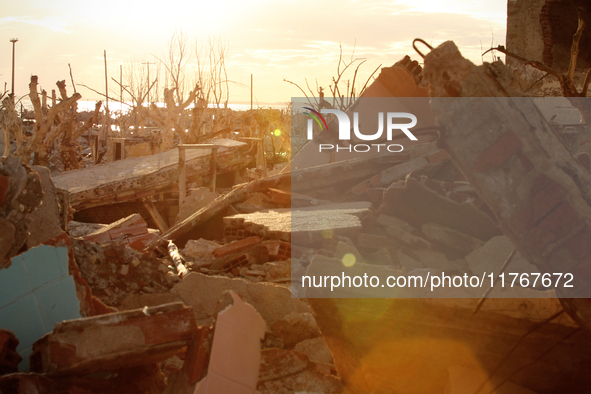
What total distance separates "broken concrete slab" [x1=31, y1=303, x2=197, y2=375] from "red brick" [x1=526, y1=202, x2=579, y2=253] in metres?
1.69

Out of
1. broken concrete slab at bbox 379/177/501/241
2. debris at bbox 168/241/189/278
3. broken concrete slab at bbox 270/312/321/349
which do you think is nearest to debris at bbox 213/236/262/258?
debris at bbox 168/241/189/278

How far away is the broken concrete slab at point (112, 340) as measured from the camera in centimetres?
202

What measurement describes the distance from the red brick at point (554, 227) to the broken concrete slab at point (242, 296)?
2.12 meters

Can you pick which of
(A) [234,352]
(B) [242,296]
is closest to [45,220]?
(B) [242,296]

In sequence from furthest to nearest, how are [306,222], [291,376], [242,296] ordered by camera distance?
1. [306,222]
2. [242,296]
3. [291,376]

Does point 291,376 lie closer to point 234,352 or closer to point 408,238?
point 234,352

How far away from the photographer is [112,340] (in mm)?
2076

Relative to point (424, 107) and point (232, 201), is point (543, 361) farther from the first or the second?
point (424, 107)

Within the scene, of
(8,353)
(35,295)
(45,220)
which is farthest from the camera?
(45,220)

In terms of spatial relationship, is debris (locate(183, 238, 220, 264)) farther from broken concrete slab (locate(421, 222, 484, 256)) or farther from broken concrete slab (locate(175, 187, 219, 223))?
broken concrete slab (locate(421, 222, 484, 256))

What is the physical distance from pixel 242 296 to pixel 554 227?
2.43m

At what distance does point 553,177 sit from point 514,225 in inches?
10.7

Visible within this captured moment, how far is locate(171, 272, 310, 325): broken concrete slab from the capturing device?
12.2 feet

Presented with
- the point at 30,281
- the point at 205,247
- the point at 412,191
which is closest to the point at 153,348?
the point at 30,281
